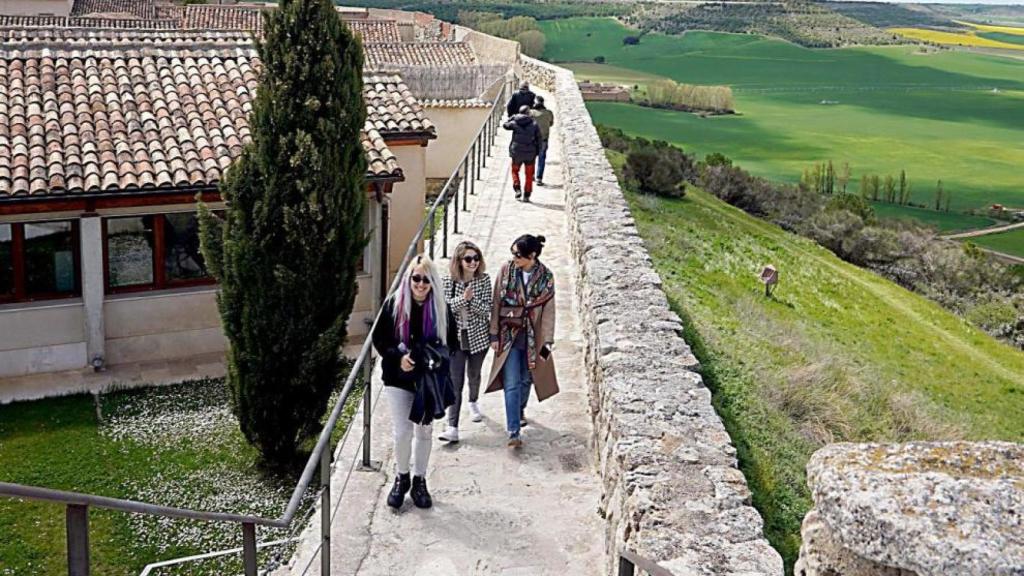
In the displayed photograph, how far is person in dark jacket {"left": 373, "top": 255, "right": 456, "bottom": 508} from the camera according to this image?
667 centimetres

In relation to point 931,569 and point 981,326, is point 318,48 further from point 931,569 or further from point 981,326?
point 981,326

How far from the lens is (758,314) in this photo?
1697 cm

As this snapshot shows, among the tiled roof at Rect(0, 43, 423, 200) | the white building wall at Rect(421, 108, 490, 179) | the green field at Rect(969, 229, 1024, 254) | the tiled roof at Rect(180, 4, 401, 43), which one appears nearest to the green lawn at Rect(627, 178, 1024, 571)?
the white building wall at Rect(421, 108, 490, 179)

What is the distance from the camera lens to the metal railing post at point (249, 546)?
488cm

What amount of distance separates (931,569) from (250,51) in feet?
56.8

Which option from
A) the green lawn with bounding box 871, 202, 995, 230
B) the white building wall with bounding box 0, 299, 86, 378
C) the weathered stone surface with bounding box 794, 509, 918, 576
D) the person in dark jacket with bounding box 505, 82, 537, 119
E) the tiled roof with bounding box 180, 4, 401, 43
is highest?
the tiled roof with bounding box 180, 4, 401, 43

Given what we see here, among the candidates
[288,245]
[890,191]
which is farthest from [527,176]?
[890,191]

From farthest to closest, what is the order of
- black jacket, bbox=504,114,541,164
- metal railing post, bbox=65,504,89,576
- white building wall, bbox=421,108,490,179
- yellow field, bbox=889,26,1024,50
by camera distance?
yellow field, bbox=889,26,1024,50 → white building wall, bbox=421,108,490,179 → black jacket, bbox=504,114,541,164 → metal railing post, bbox=65,504,89,576

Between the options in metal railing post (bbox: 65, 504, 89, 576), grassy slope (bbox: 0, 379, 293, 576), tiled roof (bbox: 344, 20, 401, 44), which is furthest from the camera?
tiled roof (bbox: 344, 20, 401, 44)

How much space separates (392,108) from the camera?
60.5 feet

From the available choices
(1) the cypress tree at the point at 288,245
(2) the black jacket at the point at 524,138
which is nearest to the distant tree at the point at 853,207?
(2) the black jacket at the point at 524,138

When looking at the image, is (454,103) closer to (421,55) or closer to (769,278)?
(421,55)

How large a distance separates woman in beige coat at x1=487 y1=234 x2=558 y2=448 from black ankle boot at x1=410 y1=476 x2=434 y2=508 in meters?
Result: 1.08

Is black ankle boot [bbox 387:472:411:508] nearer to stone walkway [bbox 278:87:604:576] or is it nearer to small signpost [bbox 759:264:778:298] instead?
stone walkway [bbox 278:87:604:576]
